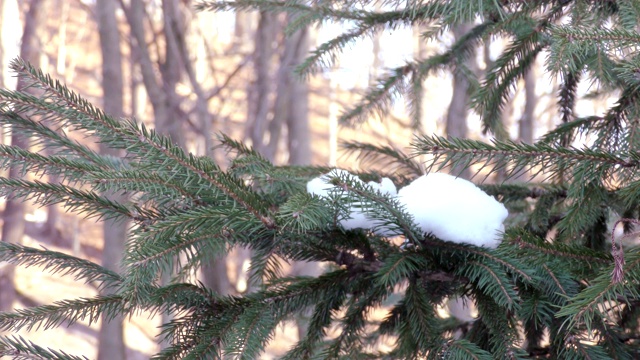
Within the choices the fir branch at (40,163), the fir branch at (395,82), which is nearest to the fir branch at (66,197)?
the fir branch at (40,163)

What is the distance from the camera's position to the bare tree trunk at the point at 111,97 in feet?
18.1

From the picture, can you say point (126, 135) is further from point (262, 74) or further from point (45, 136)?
point (262, 74)

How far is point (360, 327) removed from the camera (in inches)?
54.9

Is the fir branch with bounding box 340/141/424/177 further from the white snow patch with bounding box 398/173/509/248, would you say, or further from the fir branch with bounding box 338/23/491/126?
the white snow patch with bounding box 398/173/509/248

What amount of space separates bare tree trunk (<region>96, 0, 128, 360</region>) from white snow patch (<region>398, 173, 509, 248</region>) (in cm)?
460

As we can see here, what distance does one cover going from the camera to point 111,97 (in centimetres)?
553

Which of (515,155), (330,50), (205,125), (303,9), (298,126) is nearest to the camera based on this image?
(515,155)

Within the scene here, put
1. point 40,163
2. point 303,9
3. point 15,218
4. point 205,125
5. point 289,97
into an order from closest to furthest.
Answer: point 40,163 < point 303,9 < point 205,125 < point 15,218 < point 289,97

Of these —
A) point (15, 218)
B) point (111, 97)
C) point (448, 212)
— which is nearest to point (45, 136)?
point (448, 212)

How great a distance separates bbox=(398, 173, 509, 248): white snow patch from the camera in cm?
122

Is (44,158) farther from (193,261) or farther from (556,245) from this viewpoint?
(556,245)

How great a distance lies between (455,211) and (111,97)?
16.2ft

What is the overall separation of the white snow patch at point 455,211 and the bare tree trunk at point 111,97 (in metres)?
4.60

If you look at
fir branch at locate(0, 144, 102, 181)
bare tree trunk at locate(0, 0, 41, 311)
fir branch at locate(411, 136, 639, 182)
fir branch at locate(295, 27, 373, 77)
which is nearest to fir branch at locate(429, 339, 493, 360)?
fir branch at locate(411, 136, 639, 182)
